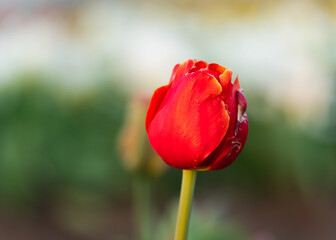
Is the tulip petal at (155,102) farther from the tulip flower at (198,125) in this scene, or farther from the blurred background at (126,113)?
the blurred background at (126,113)

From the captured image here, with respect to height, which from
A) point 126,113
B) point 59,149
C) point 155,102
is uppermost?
point 155,102

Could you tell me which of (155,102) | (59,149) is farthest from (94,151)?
(155,102)

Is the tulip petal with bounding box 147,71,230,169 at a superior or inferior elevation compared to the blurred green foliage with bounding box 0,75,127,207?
superior

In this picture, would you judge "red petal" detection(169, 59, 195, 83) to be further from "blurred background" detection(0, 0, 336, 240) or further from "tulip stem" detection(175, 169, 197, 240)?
"blurred background" detection(0, 0, 336, 240)

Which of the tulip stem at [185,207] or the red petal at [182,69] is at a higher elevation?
the red petal at [182,69]

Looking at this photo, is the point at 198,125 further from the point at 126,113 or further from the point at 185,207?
the point at 126,113

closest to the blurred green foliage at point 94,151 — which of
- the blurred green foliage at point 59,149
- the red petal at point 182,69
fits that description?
the blurred green foliage at point 59,149

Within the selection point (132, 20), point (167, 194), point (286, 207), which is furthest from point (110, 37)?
point (286, 207)

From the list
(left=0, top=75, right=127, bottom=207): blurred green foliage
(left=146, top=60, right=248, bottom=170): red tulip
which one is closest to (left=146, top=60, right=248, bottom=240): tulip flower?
(left=146, top=60, right=248, bottom=170): red tulip
